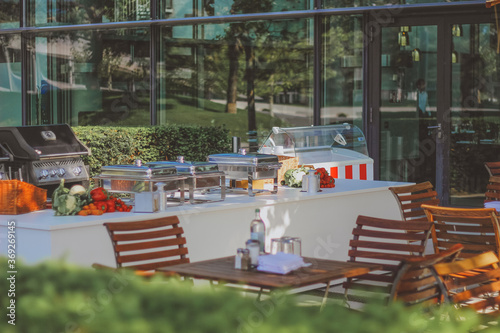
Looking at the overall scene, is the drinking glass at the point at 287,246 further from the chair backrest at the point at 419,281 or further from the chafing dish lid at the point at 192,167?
the chafing dish lid at the point at 192,167

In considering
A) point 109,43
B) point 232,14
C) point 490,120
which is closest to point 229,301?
point 490,120

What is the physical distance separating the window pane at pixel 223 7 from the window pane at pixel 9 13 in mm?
2773

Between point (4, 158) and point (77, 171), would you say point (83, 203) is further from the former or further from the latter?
point (77, 171)

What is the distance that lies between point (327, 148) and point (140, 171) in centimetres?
391

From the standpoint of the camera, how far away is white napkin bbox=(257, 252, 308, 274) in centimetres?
482

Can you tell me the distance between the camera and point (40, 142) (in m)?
8.40

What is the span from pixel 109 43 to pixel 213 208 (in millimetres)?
7137

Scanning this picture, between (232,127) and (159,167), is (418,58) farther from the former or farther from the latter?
(159,167)

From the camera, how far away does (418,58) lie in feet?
37.2

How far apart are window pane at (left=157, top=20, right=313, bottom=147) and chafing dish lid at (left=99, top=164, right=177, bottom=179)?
537 centimetres

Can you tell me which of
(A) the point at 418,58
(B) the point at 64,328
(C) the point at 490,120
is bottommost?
(B) the point at 64,328

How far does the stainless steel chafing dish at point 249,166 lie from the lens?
7438 millimetres

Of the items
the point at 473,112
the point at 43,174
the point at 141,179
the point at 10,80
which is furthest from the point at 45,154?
the point at 10,80

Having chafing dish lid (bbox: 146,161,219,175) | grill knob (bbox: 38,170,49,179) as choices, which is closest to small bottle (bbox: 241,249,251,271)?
chafing dish lid (bbox: 146,161,219,175)
